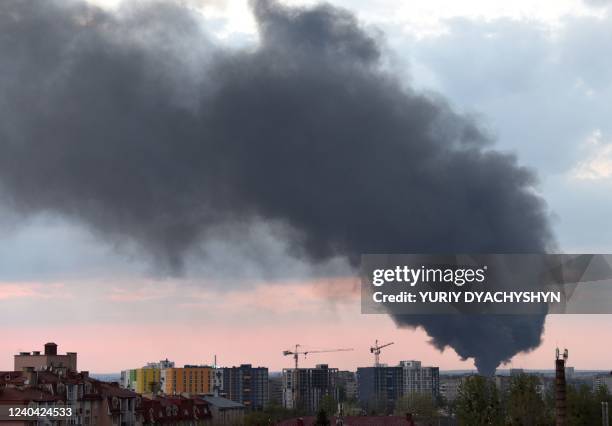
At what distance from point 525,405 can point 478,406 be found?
5.48m

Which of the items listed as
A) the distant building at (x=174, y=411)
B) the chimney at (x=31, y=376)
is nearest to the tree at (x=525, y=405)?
the distant building at (x=174, y=411)

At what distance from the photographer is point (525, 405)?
115312 mm

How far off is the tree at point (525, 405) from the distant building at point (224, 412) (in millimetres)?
47123

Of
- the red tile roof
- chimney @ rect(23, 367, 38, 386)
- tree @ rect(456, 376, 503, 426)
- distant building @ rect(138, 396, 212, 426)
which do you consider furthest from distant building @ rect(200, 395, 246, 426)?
the red tile roof

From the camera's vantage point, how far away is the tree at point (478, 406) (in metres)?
117

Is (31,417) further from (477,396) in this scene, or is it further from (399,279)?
(477,396)

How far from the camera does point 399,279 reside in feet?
381

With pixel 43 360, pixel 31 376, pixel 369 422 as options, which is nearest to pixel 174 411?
pixel 43 360

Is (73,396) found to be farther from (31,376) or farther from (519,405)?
(519,405)

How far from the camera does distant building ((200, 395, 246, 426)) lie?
154 m

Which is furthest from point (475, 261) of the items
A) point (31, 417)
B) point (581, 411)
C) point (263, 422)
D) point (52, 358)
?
point (31, 417)

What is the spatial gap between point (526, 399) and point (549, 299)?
170 ft

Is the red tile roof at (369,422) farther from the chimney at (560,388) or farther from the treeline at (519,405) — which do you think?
the chimney at (560,388)

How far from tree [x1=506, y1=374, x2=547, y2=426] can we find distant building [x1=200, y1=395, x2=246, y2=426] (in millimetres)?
47123
